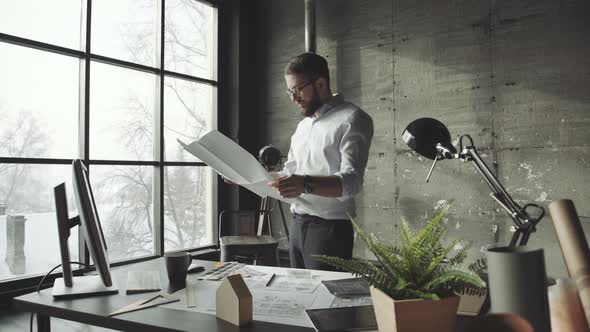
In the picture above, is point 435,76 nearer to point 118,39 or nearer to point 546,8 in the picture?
point 546,8

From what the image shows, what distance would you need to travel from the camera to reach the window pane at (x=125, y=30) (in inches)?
151

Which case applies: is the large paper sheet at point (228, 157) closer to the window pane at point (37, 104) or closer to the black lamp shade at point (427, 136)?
the black lamp shade at point (427, 136)

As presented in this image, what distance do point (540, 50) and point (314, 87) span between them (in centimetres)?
254

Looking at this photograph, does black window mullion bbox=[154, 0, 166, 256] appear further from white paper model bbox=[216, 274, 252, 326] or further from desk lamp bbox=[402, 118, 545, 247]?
desk lamp bbox=[402, 118, 545, 247]

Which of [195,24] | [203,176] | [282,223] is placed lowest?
[282,223]

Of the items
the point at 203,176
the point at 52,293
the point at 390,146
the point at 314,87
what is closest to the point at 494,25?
the point at 390,146

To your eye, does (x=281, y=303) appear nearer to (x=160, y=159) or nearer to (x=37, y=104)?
(x=37, y=104)

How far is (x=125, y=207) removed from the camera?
4.10 meters

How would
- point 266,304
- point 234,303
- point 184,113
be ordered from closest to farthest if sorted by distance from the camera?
1. point 234,303
2. point 266,304
3. point 184,113

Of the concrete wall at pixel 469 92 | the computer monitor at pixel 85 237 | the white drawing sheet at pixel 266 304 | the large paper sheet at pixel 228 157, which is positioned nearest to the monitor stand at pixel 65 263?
the computer monitor at pixel 85 237

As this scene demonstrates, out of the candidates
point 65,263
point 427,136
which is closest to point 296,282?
point 427,136

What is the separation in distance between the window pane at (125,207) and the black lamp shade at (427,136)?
3258 millimetres

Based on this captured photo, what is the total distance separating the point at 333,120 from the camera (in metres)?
2.35

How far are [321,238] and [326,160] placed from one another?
41 cm
